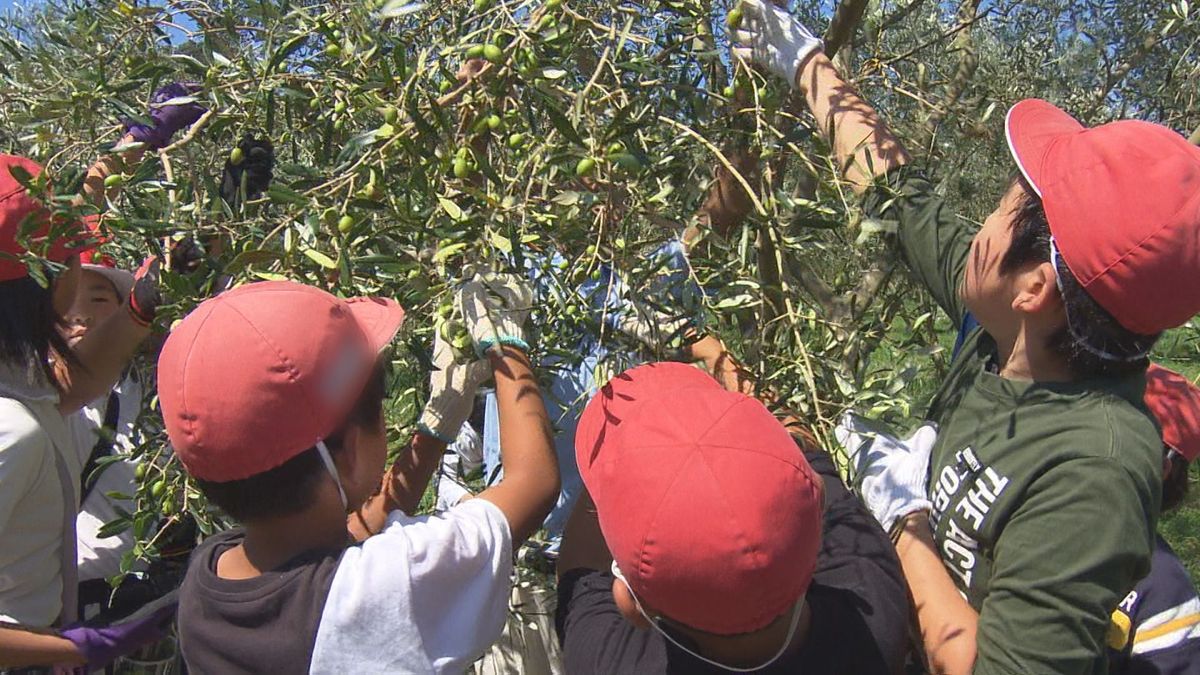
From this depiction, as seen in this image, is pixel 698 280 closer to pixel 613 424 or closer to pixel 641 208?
pixel 641 208

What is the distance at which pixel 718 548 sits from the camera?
1.47 m

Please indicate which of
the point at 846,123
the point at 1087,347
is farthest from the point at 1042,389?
the point at 846,123

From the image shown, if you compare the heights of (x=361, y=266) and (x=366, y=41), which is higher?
(x=366, y=41)

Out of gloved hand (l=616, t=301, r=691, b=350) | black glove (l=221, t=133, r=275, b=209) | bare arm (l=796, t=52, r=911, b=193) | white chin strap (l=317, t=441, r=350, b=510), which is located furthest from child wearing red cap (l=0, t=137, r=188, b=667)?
bare arm (l=796, t=52, r=911, b=193)

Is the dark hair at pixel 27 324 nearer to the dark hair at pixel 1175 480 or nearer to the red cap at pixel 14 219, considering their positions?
the red cap at pixel 14 219

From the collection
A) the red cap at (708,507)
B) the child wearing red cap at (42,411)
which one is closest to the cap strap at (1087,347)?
the red cap at (708,507)

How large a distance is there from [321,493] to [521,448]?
372 mm

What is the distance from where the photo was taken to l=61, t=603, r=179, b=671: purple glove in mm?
2582

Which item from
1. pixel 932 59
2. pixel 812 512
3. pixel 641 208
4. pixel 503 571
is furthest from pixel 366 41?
pixel 932 59

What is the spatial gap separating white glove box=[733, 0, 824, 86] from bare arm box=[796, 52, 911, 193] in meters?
0.03

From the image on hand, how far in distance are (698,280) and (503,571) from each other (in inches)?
25.2

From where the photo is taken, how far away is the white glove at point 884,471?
1825 mm

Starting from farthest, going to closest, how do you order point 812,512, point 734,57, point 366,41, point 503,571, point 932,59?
1. point 932,59
2. point 734,57
3. point 366,41
4. point 503,571
5. point 812,512

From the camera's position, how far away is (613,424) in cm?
164
